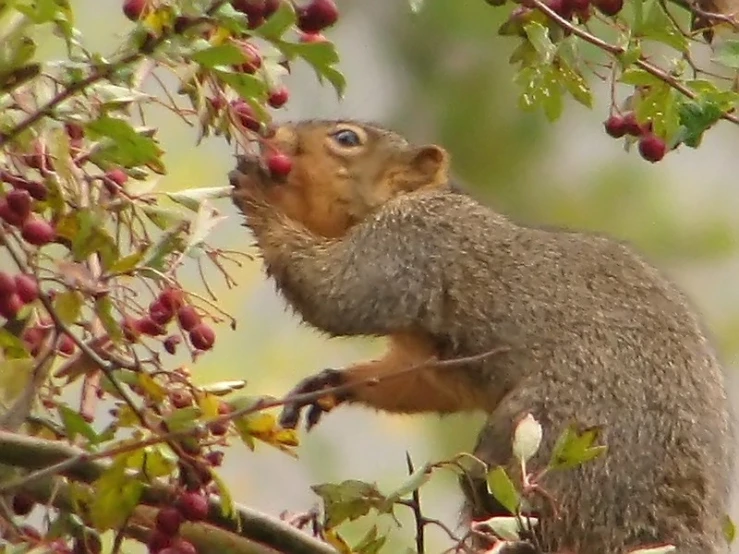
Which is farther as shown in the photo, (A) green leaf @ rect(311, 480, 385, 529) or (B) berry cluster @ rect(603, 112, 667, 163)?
(B) berry cluster @ rect(603, 112, 667, 163)

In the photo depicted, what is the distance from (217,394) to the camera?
99 cm

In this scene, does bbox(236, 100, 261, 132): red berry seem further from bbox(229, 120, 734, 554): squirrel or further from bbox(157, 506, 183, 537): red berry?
bbox(157, 506, 183, 537): red berry

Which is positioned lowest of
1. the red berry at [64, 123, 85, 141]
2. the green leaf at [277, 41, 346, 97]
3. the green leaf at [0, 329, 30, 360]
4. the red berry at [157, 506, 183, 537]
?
the red berry at [157, 506, 183, 537]

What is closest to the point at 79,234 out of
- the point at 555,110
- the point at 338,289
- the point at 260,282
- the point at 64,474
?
the point at 64,474

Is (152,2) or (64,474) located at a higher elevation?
(152,2)

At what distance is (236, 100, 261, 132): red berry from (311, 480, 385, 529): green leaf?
0.29 m

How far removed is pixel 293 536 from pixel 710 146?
1.96 metres

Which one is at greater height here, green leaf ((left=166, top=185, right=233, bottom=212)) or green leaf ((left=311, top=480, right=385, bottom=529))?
green leaf ((left=166, top=185, right=233, bottom=212))

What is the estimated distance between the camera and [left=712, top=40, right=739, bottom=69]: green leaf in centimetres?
116

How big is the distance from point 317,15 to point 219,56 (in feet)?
0.67

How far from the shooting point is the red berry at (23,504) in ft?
3.20

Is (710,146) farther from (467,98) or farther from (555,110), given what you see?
(555,110)

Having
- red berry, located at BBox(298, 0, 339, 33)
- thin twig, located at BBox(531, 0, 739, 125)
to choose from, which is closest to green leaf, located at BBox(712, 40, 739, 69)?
thin twig, located at BBox(531, 0, 739, 125)

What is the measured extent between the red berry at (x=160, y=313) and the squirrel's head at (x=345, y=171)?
52cm
